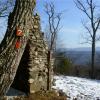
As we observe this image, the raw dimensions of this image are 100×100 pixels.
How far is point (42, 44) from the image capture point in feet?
40.0

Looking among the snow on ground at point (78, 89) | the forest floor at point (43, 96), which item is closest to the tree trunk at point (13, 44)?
the forest floor at point (43, 96)

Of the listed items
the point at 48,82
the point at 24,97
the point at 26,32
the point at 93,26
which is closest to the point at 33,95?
the point at 24,97

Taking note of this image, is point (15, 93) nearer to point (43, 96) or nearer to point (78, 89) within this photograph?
point (43, 96)

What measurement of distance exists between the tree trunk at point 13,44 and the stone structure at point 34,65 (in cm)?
787

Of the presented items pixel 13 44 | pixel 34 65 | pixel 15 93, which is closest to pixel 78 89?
pixel 34 65

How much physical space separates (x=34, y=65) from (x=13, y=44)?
8.13 meters

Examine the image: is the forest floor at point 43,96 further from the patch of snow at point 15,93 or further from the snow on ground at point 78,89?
the snow on ground at point 78,89

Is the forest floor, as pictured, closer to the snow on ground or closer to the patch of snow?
the patch of snow

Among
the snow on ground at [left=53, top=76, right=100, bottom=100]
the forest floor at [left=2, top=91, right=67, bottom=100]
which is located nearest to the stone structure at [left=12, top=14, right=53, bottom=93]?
the forest floor at [left=2, top=91, right=67, bottom=100]

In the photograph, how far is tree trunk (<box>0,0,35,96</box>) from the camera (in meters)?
3.54

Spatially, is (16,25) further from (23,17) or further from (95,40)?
(95,40)

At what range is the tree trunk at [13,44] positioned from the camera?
3539mm

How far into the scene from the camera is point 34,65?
459 inches

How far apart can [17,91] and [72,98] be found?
248cm
